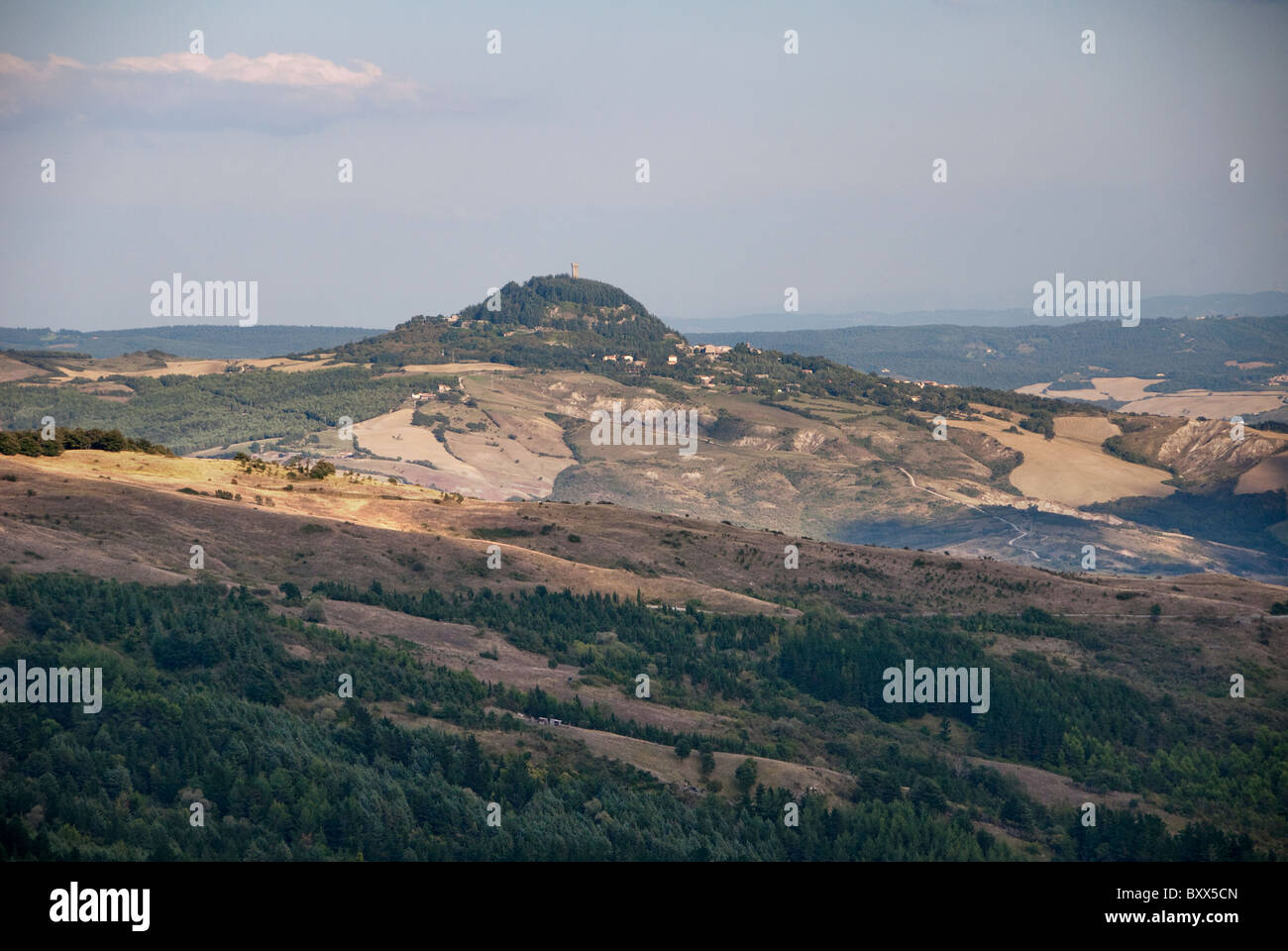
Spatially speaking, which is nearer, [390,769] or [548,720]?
[390,769]

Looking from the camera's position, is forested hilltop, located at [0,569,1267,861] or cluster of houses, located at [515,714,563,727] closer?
forested hilltop, located at [0,569,1267,861]

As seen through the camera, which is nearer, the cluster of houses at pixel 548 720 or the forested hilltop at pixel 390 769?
the forested hilltop at pixel 390 769

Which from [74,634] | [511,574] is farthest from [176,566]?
[511,574]

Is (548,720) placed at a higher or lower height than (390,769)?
lower
